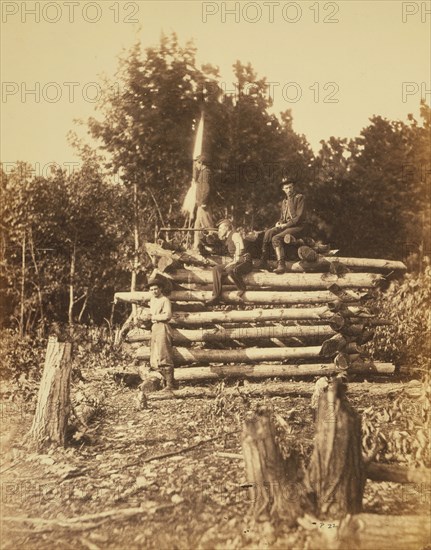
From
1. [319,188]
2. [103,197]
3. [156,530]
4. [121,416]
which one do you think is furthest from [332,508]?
[319,188]

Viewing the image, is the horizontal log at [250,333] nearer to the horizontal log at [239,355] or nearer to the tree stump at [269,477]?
the horizontal log at [239,355]

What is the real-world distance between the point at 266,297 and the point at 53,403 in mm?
5389

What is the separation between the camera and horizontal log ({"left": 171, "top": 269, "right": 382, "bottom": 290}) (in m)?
10.7

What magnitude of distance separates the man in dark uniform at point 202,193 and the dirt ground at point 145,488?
4.76 m

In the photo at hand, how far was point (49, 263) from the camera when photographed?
18.0 meters

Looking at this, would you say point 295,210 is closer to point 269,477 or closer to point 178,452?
point 178,452

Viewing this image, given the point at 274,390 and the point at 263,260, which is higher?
the point at 263,260

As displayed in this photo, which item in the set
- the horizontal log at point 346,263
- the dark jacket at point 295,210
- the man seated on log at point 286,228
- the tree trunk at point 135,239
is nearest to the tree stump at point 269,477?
the man seated on log at point 286,228

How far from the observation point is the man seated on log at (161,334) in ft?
32.3

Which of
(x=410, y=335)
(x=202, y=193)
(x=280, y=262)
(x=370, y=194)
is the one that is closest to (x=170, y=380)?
(x=280, y=262)

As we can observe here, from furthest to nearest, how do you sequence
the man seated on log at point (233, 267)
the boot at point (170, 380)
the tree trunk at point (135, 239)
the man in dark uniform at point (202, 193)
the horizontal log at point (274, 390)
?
→ the tree trunk at point (135, 239)
the man in dark uniform at point (202, 193)
the man seated on log at point (233, 267)
the boot at point (170, 380)
the horizontal log at point (274, 390)

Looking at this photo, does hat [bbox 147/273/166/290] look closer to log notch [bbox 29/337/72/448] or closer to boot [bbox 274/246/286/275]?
boot [bbox 274/246/286/275]

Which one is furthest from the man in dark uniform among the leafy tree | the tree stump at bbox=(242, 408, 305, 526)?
the leafy tree

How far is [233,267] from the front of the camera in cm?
1034
